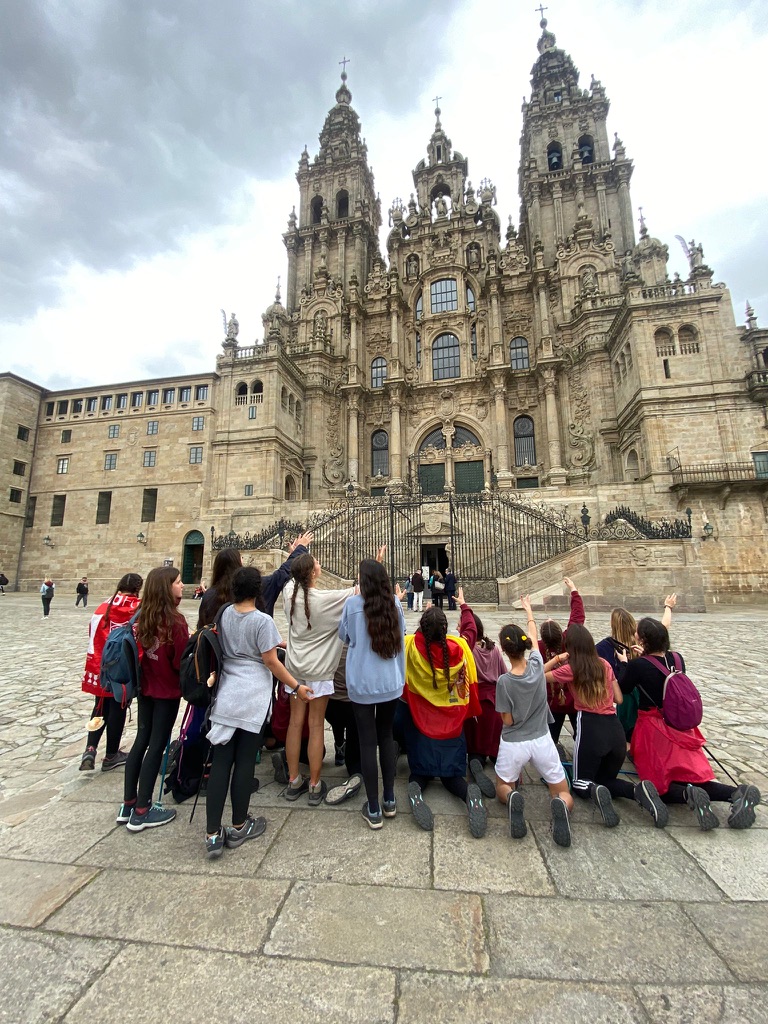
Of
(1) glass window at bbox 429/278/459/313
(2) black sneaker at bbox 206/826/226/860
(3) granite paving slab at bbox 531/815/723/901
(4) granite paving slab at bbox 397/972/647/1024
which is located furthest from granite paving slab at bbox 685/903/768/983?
(1) glass window at bbox 429/278/459/313

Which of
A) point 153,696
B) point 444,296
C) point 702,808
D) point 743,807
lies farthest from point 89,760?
point 444,296

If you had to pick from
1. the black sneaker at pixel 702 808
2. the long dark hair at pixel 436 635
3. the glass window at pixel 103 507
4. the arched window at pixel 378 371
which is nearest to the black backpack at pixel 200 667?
the long dark hair at pixel 436 635

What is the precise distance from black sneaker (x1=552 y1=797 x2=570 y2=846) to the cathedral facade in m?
19.2

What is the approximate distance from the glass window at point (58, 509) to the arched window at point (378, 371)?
22619mm

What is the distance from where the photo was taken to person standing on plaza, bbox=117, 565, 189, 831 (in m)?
3.10

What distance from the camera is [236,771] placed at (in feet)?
9.66

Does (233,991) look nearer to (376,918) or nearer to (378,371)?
(376,918)

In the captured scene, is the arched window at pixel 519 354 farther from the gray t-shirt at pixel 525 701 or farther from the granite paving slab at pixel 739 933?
the granite paving slab at pixel 739 933

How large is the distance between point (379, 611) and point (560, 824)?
1.75 meters

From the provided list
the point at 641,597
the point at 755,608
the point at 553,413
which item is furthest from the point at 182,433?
the point at 755,608

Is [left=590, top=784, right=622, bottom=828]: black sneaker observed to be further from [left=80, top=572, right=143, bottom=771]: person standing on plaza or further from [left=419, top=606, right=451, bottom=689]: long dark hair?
[left=80, top=572, right=143, bottom=771]: person standing on plaza

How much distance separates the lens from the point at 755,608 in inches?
701

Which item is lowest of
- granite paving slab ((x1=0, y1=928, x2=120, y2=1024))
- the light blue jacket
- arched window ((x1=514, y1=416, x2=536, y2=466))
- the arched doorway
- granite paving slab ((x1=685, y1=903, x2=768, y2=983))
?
granite paving slab ((x1=685, y1=903, x2=768, y2=983))

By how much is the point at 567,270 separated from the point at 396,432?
15986 mm
